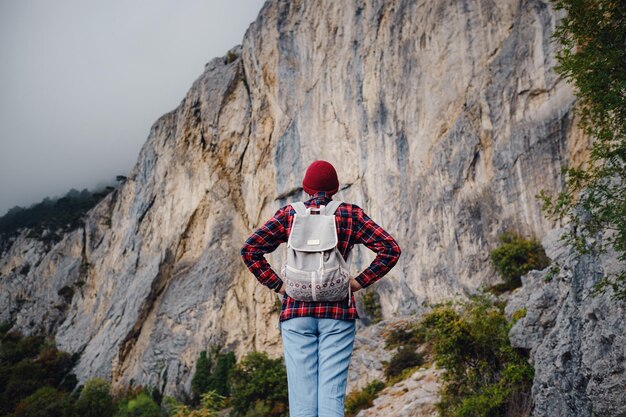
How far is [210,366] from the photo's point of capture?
29.2 meters

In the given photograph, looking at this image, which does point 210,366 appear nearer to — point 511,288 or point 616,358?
point 511,288

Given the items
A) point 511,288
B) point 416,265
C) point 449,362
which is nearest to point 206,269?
point 416,265

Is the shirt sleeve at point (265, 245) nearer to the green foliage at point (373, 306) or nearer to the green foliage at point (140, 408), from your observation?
the green foliage at point (373, 306)

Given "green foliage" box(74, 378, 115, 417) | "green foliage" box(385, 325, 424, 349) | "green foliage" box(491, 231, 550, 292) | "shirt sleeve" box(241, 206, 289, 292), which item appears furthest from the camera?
"green foliage" box(74, 378, 115, 417)

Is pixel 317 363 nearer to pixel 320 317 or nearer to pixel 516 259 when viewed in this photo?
pixel 320 317

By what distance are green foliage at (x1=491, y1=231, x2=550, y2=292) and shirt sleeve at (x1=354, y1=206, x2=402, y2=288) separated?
1419cm

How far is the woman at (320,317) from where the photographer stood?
2553mm

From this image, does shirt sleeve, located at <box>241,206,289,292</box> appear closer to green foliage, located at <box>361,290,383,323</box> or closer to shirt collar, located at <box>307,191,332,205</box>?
shirt collar, located at <box>307,191,332,205</box>

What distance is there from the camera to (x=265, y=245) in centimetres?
298

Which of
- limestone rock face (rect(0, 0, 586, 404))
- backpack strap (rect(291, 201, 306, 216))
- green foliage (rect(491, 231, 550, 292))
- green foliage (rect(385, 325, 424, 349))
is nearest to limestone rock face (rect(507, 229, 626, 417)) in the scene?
backpack strap (rect(291, 201, 306, 216))

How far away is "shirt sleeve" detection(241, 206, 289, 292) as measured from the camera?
290 cm

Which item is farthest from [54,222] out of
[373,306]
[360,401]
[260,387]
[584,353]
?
[584,353]

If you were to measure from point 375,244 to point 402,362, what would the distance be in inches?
484

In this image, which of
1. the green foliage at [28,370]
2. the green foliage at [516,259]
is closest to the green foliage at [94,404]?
the green foliage at [28,370]
